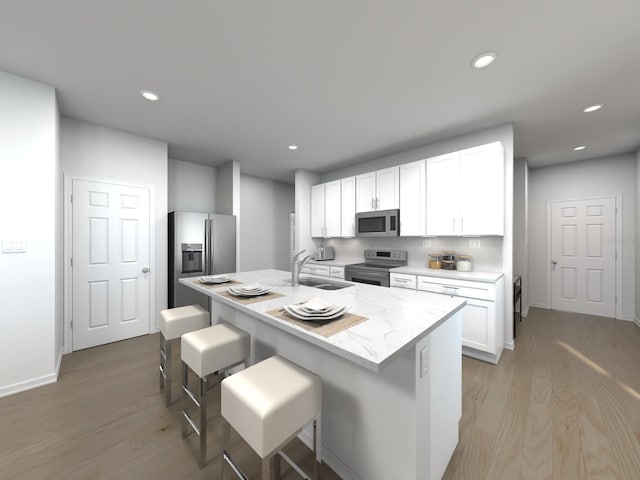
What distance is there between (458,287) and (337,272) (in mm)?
1845

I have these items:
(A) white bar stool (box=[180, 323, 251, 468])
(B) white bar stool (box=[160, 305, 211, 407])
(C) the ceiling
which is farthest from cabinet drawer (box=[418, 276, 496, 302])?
(B) white bar stool (box=[160, 305, 211, 407])

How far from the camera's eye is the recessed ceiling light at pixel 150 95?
7.77 feet

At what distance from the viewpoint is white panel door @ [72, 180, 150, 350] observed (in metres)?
2.96

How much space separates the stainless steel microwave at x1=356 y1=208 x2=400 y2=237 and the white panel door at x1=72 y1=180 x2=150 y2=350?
123 inches

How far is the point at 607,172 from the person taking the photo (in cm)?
409

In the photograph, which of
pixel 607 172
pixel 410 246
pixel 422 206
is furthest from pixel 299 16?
pixel 607 172

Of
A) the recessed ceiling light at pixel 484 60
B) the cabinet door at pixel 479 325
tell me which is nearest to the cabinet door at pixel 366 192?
the cabinet door at pixel 479 325

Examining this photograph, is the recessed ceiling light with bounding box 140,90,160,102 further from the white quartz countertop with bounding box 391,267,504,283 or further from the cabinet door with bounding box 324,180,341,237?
the white quartz countertop with bounding box 391,267,504,283

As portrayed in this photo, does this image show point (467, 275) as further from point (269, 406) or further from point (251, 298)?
point (269, 406)

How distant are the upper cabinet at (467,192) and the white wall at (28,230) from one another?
13.4ft

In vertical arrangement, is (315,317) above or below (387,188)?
below

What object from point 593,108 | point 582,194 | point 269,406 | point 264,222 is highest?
point 593,108

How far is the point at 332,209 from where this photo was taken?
4.67 m

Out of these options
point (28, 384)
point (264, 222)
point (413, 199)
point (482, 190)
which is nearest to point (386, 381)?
point (482, 190)
